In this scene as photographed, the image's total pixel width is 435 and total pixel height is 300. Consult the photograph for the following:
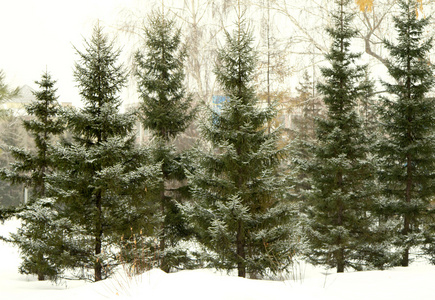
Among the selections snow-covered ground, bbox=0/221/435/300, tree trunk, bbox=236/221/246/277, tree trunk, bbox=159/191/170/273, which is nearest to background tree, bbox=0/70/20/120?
snow-covered ground, bbox=0/221/435/300

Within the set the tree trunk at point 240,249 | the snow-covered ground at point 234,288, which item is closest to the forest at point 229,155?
the tree trunk at point 240,249

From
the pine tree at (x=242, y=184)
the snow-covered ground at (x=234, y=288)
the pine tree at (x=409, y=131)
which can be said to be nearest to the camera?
the snow-covered ground at (x=234, y=288)

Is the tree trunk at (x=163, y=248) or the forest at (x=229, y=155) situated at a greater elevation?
the forest at (x=229, y=155)

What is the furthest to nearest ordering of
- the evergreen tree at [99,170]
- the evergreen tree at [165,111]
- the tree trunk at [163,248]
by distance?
the evergreen tree at [165,111], the tree trunk at [163,248], the evergreen tree at [99,170]

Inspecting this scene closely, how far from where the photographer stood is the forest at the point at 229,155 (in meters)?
9.20

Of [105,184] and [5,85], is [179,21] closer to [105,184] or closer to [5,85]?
[5,85]

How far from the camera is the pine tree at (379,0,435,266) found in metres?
12.6

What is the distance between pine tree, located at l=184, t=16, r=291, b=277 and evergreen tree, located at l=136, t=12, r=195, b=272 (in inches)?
95.3

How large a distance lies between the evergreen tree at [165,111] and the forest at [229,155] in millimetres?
47

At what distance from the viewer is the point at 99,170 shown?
9.34 m

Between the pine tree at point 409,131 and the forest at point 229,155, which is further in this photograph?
the pine tree at point 409,131

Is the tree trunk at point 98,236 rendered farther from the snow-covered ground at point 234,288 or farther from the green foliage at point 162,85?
the green foliage at point 162,85

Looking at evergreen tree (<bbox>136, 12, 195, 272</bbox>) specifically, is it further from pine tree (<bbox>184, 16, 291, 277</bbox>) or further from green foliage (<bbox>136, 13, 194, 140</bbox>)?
pine tree (<bbox>184, 16, 291, 277</bbox>)

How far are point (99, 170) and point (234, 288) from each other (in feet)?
15.5
